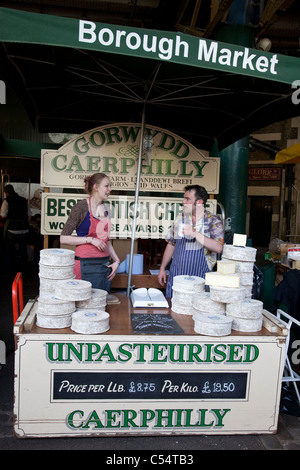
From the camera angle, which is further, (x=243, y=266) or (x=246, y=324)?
(x=243, y=266)


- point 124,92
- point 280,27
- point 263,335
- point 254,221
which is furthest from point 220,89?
point 254,221

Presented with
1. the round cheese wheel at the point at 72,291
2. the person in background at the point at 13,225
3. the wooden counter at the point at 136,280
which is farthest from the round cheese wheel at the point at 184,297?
the person in background at the point at 13,225

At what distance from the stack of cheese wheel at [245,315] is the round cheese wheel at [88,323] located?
3.00 ft

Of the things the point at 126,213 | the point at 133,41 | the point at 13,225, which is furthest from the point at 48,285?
the point at 13,225

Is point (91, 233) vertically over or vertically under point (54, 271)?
over

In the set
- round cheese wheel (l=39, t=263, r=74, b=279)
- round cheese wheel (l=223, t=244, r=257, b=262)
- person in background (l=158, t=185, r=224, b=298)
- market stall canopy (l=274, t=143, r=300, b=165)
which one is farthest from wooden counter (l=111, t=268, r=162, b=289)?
market stall canopy (l=274, t=143, r=300, b=165)

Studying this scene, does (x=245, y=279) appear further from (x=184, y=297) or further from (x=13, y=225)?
(x=13, y=225)

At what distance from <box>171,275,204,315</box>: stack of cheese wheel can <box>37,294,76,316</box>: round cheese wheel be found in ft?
2.84

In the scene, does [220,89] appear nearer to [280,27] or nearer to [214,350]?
[214,350]

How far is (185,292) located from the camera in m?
3.05

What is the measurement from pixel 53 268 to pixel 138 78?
2206 mm

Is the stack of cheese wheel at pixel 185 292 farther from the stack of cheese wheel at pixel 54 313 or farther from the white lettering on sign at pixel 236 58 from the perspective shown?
the white lettering on sign at pixel 236 58

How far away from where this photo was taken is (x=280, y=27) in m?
8.73

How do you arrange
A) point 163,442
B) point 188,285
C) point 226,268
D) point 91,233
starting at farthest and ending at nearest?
point 91,233 < point 188,285 < point 226,268 < point 163,442
